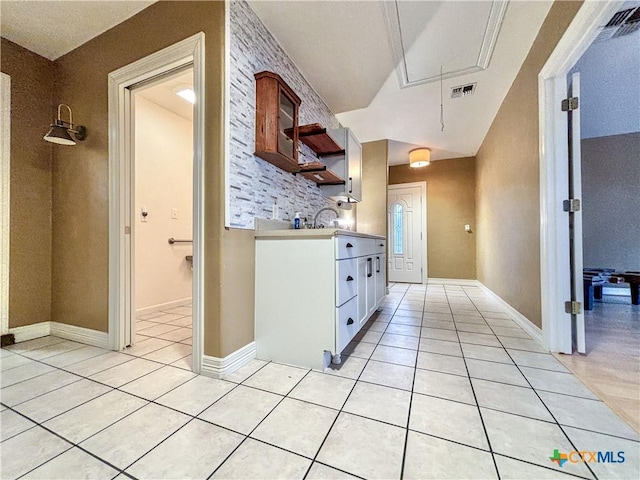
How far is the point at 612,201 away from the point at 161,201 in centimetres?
643

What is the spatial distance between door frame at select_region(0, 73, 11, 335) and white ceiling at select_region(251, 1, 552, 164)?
207 centimetres

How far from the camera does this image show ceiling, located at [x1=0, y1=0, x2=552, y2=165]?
1817 millimetres

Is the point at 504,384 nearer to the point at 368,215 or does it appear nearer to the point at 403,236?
the point at 368,215

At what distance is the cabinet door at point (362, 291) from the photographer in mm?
1960

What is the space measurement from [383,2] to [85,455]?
284 cm

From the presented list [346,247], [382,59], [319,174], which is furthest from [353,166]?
[346,247]

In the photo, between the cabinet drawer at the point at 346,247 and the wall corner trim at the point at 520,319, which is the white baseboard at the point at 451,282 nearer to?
the wall corner trim at the point at 520,319

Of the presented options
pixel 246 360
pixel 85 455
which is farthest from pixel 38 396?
pixel 246 360

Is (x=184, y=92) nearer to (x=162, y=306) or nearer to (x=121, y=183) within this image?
(x=121, y=183)

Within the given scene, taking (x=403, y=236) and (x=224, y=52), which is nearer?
(x=224, y=52)

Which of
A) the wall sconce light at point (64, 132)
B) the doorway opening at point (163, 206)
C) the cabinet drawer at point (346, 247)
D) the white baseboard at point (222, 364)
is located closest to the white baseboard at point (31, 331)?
the doorway opening at point (163, 206)

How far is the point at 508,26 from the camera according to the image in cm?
202

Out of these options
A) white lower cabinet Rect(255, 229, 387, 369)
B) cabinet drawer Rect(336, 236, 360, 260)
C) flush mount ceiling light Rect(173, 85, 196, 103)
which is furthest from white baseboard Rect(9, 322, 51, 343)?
cabinet drawer Rect(336, 236, 360, 260)

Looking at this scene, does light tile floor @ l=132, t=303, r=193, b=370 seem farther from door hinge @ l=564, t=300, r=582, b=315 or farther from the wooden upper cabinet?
door hinge @ l=564, t=300, r=582, b=315
